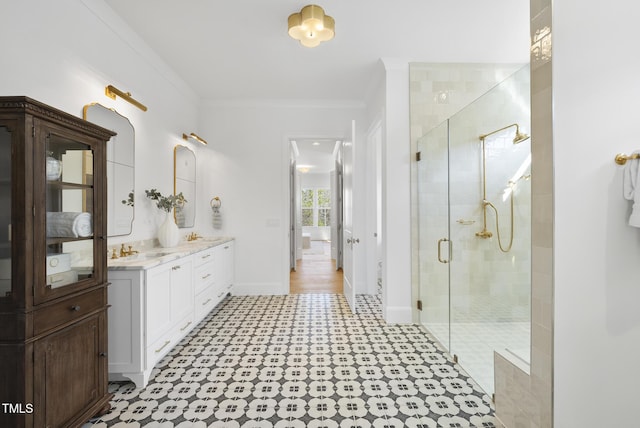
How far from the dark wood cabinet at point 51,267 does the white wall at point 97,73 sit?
511 millimetres

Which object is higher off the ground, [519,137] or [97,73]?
[97,73]

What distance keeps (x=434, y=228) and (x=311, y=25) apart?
6.70ft

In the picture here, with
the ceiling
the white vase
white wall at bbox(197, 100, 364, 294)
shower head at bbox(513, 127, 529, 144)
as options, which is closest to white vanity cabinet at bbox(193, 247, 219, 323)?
the white vase

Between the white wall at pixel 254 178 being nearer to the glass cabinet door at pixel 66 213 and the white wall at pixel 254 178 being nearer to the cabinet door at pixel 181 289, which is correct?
the cabinet door at pixel 181 289

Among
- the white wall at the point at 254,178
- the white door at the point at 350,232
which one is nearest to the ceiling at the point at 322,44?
the white wall at the point at 254,178

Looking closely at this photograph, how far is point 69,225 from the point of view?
1626 mm

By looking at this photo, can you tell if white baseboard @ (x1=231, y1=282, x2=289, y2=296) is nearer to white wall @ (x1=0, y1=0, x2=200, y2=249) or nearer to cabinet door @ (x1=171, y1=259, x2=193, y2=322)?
cabinet door @ (x1=171, y1=259, x2=193, y2=322)

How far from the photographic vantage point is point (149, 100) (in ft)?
10.3

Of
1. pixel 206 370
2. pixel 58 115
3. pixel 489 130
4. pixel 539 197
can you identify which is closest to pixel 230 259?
pixel 206 370

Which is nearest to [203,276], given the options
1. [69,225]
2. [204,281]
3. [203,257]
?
[204,281]

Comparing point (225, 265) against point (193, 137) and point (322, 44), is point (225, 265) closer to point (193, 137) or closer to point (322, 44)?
point (193, 137)

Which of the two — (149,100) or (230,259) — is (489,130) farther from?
(230,259)

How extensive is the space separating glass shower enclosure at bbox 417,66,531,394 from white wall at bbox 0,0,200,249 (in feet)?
8.98

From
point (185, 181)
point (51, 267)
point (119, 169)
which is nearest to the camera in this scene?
point (51, 267)
